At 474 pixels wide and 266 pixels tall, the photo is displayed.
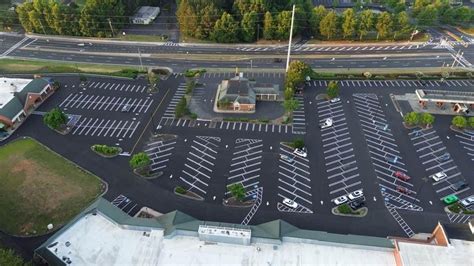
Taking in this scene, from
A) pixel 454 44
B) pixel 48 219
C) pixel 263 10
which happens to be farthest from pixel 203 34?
pixel 454 44

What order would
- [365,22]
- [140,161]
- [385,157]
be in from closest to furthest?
[140,161], [385,157], [365,22]

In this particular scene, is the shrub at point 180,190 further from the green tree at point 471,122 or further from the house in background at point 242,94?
the green tree at point 471,122

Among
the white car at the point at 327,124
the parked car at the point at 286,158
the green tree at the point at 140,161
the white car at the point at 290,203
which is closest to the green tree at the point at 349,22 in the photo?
the white car at the point at 327,124

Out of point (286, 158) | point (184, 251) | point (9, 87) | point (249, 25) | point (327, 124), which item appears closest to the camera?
point (184, 251)

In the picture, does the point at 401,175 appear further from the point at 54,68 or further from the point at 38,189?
the point at 54,68

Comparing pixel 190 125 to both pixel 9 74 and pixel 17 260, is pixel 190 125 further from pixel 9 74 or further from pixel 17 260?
pixel 9 74

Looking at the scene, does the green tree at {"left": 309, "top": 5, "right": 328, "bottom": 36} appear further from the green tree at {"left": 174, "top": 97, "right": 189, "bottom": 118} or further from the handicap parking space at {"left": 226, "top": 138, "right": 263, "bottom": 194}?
the handicap parking space at {"left": 226, "top": 138, "right": 263, "bottom": 194}

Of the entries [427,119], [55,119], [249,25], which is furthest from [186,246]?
[249,25]
